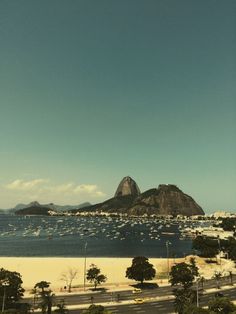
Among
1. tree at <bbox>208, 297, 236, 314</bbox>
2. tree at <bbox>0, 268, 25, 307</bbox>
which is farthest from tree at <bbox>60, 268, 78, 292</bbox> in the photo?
tree at <bbox>208, 297, 236, 314</bbox>

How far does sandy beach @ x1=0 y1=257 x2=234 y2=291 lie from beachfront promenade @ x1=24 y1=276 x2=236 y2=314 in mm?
9878

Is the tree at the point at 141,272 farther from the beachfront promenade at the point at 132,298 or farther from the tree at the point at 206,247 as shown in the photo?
the tree at the point at 206,247

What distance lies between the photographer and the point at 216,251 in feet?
489

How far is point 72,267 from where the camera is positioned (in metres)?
124

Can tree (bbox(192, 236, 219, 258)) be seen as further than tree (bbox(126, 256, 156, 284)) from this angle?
Yes

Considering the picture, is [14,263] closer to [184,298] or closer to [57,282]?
[57,282]

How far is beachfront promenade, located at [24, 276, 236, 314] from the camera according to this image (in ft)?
229

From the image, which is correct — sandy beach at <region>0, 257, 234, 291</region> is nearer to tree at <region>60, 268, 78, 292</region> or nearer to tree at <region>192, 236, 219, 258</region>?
tree at <region>60, 268, 78, 292</region>

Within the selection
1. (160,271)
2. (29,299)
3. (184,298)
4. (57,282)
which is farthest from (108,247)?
(184,298)

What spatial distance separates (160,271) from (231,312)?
72.6m

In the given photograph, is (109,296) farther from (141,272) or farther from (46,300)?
(46,300)

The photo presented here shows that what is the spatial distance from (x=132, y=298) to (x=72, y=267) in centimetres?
4954

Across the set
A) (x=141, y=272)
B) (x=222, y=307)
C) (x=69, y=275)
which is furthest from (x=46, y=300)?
(x=69, y=275)

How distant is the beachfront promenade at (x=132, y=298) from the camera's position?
229 feet
